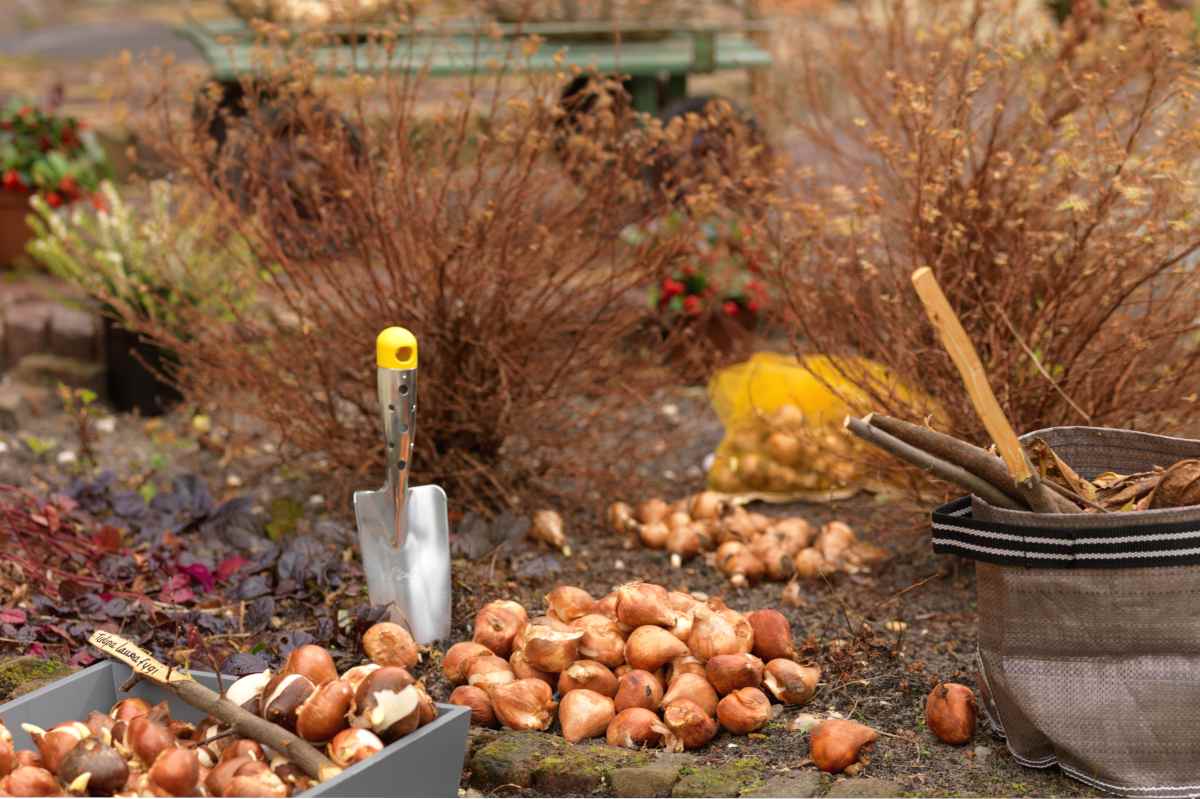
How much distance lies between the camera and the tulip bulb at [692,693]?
2650 millimetres

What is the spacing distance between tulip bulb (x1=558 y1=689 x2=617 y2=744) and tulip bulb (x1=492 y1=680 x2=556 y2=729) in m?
0.04

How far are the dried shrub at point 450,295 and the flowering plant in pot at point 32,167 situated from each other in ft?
7.42

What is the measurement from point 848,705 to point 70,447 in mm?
2780

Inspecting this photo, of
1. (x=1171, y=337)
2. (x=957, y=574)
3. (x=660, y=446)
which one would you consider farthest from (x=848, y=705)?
(x=660, y=446)

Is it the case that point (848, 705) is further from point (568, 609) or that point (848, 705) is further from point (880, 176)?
point (880, 176)

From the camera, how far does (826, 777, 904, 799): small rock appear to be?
2.35 metres

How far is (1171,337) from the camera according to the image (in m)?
3.46

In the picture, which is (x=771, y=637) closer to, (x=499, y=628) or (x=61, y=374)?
(x=499, y=628)

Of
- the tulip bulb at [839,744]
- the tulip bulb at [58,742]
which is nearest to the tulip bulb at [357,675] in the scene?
the tulip bulb at [58,742]

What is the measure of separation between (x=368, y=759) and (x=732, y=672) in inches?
30.4

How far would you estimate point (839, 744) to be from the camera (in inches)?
97.1

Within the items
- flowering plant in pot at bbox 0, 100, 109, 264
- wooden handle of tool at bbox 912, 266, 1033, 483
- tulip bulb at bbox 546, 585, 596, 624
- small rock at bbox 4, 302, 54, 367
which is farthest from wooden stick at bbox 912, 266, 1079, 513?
flowering plant in pot at bbox 0, 100, 109, 264

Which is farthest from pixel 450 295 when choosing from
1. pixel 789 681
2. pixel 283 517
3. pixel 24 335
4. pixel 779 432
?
pixel 24 335

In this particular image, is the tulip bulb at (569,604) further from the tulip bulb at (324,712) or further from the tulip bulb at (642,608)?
the tulip bulb at (324,712)
